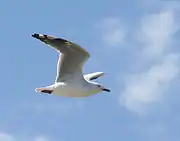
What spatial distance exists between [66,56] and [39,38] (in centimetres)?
114

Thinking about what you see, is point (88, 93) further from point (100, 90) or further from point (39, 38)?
point (39, 38)

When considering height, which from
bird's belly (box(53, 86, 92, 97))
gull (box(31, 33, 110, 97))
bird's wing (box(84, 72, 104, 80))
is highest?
bird's wing (box(84, 72, 104, 80))

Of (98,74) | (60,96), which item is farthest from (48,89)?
(98,74)

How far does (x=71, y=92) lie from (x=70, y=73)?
564mm

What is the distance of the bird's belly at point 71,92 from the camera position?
24.8 metres

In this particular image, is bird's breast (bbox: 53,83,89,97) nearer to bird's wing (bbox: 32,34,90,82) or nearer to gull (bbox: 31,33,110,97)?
gull (bbox: 31,33,110,97)

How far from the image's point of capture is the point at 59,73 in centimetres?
2531

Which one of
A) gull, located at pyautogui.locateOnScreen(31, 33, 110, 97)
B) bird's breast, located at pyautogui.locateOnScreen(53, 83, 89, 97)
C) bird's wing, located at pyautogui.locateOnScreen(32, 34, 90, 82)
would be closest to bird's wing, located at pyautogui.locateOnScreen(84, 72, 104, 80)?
gull, located at pyautogui.locateOnScreen(31, 33, 110, 97)

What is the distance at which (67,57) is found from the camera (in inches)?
976

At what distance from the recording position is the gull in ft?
79.9

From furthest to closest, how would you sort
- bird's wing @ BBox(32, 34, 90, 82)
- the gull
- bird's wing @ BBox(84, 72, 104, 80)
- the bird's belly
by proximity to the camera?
bird's wing @ BBox(84, 72, 104, 80) < the bird's belly < the gull < bird's wing @ BBox(32, 34, 90, 82)

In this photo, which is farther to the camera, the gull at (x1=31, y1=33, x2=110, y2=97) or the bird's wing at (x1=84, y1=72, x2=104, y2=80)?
the bird's wing at (x1=84, y1=72, x2=104, y2=80)

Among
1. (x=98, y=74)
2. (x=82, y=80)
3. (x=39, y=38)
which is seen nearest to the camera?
(x=39, y=38)

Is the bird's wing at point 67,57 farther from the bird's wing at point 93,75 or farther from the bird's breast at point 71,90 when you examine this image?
the bird's wing at point 93,75
